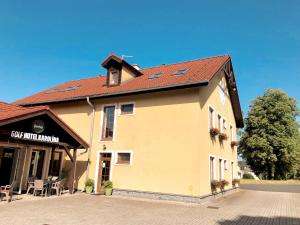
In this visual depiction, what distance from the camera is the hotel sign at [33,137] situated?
1098cm

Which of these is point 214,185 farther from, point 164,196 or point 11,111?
point 11,111

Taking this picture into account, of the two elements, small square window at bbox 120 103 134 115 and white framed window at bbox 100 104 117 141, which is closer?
small square window at bbox 120 103 134 115

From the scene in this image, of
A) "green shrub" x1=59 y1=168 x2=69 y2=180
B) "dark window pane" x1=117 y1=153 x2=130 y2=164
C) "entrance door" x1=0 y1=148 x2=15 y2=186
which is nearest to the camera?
"entrance door" x1=0 y1=148 x2=15 y2=186

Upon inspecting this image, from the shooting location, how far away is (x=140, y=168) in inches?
541

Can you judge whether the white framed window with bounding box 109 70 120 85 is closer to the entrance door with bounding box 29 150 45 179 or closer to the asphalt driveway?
the entrance door with bounding box 29 150 45 179

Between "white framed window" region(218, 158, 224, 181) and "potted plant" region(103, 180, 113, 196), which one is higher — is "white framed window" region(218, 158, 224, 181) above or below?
above

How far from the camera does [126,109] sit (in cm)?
1545

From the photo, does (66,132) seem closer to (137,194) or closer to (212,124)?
(137,194)

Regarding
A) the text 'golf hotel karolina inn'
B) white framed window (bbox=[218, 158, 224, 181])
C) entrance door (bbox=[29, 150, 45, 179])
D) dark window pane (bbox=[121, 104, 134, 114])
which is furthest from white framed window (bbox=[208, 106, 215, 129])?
entrance door (bbox=[29, 150, 45, 179])

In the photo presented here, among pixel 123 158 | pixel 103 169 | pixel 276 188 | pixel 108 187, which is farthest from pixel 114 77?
pixel 276 188

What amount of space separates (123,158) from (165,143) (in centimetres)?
289

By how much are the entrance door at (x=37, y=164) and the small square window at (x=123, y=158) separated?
14.9 ft

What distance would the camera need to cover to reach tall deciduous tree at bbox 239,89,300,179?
32781 millimetres

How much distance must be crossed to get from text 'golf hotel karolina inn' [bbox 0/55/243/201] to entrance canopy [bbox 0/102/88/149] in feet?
0.15
